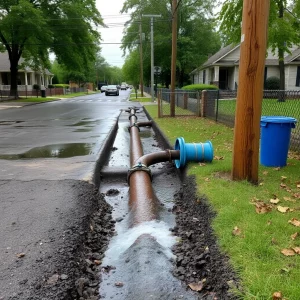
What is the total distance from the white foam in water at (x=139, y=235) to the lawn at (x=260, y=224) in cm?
63

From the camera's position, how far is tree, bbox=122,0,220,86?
137ft

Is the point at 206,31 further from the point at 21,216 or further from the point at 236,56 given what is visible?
the point at 21,216

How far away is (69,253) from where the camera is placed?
334 centimetres

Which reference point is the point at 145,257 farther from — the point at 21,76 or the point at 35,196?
the point at 21,76

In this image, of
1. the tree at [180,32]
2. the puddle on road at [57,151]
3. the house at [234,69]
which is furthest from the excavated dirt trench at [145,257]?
the tree at [180,32]

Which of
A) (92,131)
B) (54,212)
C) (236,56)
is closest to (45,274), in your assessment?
(54,212)

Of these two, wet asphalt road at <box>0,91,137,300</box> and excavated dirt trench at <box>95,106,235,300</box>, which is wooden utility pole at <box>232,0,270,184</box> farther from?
wet asphalt road at <box>0,91,137,300</box>

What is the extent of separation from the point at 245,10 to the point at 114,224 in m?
3.52

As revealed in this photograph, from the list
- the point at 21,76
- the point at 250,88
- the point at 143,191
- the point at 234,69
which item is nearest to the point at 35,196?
the point at 143,191

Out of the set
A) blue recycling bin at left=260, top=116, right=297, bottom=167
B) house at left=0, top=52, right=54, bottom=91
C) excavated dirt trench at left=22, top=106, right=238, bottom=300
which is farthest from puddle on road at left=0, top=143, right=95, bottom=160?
house at left=0, top=52, right=54, bottom=91

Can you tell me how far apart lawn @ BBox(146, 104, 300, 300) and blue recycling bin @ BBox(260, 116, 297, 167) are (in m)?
0.21

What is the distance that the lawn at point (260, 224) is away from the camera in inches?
102

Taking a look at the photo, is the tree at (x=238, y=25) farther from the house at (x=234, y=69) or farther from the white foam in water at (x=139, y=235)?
the white foam in water at (x=139, y=235)

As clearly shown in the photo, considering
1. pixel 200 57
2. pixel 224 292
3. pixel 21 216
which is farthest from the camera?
pixel 200 57
